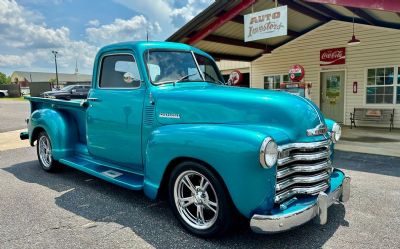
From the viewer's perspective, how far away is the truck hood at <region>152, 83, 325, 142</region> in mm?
3041

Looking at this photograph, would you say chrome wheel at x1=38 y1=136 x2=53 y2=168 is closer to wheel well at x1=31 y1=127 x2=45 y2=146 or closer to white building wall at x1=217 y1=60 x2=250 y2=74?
wheel well at x1=31 y1=127 x2=45 y2=146

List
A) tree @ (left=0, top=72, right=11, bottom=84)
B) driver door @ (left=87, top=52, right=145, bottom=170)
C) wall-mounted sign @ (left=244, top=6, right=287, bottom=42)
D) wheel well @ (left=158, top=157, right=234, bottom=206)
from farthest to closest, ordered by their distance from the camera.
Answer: tree @ (left=0, top=72, right=11, bottom=84) → wall-mounted sign @ (left=244, top=6, right=287, bottom=42) → driver door @ (left=87, top=52, right=145, bottom=170) → wheel well @ (left=158, top=157, right=234, bottom=206)

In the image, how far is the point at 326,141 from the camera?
3195mm

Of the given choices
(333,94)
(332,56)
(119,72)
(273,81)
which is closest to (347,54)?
(332,56)

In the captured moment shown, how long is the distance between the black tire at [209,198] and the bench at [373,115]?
31.9ft

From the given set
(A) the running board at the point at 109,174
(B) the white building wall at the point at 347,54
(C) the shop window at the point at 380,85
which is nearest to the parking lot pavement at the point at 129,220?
(A) the running board at the point at 109,174

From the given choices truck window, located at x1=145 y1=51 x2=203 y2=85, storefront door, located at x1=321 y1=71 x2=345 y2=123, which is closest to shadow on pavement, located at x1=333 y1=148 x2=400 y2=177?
truck window, located at x1=145 y1=51 x2=203 y2=85

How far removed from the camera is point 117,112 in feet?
13.6

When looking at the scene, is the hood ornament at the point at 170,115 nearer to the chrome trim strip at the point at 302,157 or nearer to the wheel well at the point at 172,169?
the wheel well at the point at 172,169

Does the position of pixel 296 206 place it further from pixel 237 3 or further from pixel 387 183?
pixel 237 3

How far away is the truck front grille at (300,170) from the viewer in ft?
9.29

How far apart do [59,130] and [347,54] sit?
10.9 m

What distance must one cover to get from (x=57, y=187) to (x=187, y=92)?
286cm

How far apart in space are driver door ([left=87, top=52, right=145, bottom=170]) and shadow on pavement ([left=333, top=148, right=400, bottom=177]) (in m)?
4.17
